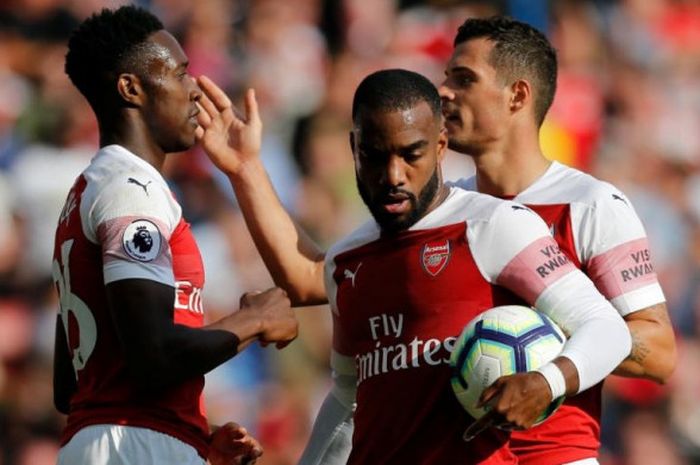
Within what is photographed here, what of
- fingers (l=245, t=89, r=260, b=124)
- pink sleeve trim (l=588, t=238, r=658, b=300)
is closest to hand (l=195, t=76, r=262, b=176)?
fingers (l=245, t=89, r=260, b=124)

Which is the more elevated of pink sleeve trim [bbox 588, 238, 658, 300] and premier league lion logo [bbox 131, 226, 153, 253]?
premier league lion logo [bbox 131, 226, 153, 253]

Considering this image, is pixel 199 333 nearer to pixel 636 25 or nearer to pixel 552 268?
pixel 552 268

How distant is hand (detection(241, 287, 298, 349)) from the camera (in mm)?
5039

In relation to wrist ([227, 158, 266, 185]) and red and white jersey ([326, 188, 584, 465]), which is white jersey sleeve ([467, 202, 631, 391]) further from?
wrist ([227, 158, 266, 185])

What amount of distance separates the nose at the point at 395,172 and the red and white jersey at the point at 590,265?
0.92 m

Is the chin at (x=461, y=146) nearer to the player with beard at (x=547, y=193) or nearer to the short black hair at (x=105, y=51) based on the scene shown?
the player with beard at (x=547, y=193)

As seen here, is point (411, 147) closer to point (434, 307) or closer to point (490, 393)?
point (434, 307)

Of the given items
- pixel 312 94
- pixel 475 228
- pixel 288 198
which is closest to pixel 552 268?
pixel 475 228

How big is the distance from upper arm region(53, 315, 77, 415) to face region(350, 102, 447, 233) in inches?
51.2

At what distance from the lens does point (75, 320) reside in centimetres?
501

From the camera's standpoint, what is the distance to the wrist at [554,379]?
14.7ft

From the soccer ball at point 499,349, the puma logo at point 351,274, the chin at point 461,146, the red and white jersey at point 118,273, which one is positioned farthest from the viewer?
the chin at point 461,146

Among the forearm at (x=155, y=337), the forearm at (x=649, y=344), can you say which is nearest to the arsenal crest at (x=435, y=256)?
the forearm at (x=155, y=337)

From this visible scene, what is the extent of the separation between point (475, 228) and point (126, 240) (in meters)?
1.18
